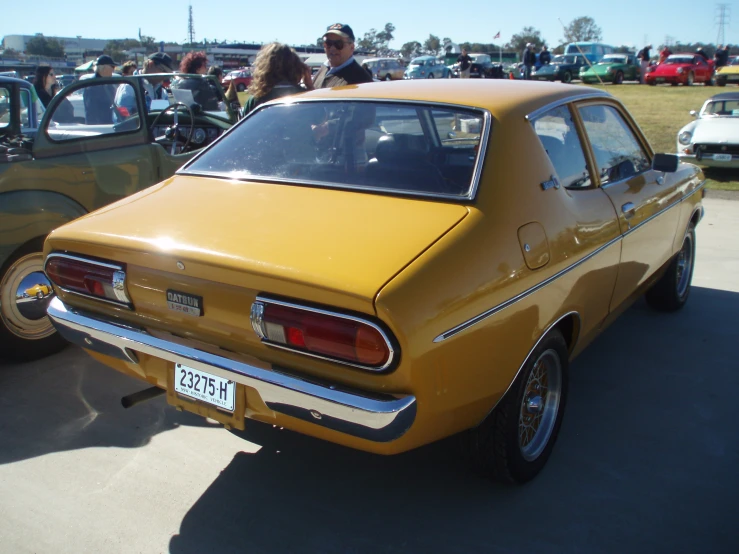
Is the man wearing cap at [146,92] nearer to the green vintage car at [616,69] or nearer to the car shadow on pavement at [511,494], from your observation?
Result: the car shadow on pavement at [511,494]

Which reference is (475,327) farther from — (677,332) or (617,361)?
(677,332)

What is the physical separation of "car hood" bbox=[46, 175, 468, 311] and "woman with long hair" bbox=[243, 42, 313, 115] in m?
2.62

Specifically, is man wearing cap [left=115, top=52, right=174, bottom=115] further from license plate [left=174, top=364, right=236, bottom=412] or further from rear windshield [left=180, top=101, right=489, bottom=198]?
license plate [left=174, top=364, right=236, bottom=412]

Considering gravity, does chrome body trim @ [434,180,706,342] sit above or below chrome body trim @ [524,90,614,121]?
below

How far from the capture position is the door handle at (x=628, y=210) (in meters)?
3.42

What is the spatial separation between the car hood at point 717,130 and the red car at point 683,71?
20.1 meters

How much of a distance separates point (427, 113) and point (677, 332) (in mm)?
2687

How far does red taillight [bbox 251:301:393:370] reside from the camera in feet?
6.78

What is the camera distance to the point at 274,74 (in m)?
5.41

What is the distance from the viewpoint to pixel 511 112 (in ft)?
9.39

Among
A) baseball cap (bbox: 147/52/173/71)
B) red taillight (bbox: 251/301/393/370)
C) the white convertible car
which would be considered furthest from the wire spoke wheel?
the white convertible car

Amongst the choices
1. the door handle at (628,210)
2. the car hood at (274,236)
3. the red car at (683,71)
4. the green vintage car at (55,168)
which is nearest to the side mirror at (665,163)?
the door handle at (628,210)

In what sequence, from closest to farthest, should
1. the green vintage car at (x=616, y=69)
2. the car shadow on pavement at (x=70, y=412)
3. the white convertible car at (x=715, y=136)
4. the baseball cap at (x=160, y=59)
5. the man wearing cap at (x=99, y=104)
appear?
the car shadow on pavement at (x=70, y=412) < the man wearing cap at (x=99, y=104) < the baseball cap at (x=160, y=59) < the white convertible car at (x=715, y=136) < the green vintage car at (x=616, y=69)

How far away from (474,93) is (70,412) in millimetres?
2611
